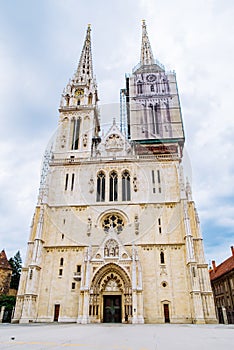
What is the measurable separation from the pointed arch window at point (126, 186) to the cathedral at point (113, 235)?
4.2 inches

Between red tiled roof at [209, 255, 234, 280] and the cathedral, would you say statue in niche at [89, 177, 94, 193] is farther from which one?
red tiled roof at [209, 255, 234, 280]

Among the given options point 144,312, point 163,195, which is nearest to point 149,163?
point 163,195

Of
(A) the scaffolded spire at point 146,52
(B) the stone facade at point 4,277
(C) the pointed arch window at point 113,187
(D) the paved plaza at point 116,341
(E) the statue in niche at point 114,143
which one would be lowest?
(D) the paved plaza at point 116,341

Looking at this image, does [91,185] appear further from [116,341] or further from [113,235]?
[116,341]

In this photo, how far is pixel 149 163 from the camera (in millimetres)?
26141

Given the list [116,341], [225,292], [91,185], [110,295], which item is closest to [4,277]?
[110,295]

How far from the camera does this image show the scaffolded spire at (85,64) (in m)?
35.9

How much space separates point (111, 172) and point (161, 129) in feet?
33.6

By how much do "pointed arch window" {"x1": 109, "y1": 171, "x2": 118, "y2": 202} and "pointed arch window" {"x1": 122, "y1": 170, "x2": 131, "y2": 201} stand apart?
73 centimetres

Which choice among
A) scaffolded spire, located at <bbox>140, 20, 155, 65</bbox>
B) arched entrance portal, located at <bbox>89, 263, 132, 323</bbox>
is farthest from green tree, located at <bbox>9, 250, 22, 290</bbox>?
scaffolded spire, located at <bbox>140, 20, 155, 65</bbox>

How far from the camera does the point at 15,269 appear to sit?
145 ft

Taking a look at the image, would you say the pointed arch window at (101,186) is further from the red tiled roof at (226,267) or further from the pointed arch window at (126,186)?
the red tiled roof at (226,267)

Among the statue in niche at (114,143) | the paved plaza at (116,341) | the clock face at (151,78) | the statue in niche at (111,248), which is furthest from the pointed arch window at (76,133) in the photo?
the paved plaza at (116,341)

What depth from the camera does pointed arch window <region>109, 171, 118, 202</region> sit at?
81.6 ft
